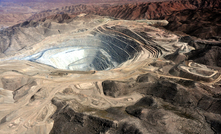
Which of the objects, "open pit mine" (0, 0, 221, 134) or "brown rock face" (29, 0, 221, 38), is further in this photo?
"brown rock face" (29, 0, 221, 38)

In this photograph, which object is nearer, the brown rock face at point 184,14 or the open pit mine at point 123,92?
the open pit mine at point 123,92

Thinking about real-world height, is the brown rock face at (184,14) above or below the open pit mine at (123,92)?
above

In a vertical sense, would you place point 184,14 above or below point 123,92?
above

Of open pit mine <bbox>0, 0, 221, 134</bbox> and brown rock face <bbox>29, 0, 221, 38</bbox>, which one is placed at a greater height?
brown rock face <bbox>29, 0, 221, 38</bbox>

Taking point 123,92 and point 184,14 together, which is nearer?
point 123,92

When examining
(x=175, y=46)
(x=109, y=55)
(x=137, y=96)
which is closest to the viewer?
(x=137, y=96)

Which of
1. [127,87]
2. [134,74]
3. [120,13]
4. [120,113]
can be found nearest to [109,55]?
[134,74]

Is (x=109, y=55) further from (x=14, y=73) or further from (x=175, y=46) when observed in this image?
(x=14, y=73)

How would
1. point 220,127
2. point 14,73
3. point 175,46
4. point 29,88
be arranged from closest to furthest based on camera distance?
1. point 220,127
2. point 29,88
3. point 14,73
4. point 175,46
